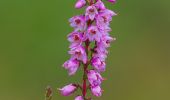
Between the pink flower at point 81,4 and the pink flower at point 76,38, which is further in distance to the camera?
the pink flower at point 81,4

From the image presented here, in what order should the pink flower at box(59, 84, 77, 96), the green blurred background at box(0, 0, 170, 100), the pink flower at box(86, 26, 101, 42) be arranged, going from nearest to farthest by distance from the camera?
the pink flower at box(86, 26, 101, 42) < the pink flower at box(59, 84, 77, 96) < the green blurred background at box(0, 0, 170, 100)

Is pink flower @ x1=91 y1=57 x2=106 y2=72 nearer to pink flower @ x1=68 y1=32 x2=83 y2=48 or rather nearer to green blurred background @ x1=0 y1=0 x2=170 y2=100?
pink flower @ x1=68 y1=32 x2=83 y2=48

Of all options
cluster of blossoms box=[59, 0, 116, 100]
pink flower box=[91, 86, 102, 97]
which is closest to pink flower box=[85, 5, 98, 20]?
cluster of blossoms box=[59, 0, 116, 100]

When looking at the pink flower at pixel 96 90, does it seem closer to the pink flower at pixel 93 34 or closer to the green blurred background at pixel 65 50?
the pink flower at pixel 93 34

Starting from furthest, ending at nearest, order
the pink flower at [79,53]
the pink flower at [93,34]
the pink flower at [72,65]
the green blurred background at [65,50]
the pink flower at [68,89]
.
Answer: the green blurred background at [65,50]
the pink flower at [68,89]
the pink flower at [72,65]
the pink flower at [79,53]
the pink flower at [93,34]

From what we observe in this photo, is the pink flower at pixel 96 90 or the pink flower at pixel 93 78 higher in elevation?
the pink flower at pixel 93 78

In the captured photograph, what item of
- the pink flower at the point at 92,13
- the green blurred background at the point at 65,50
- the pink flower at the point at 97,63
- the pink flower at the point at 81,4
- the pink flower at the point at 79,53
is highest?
the green blurred background at the point at 65,50

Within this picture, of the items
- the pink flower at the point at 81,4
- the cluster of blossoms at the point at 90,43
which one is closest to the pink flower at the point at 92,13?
the cluster of blossoms at the point at 90,43
